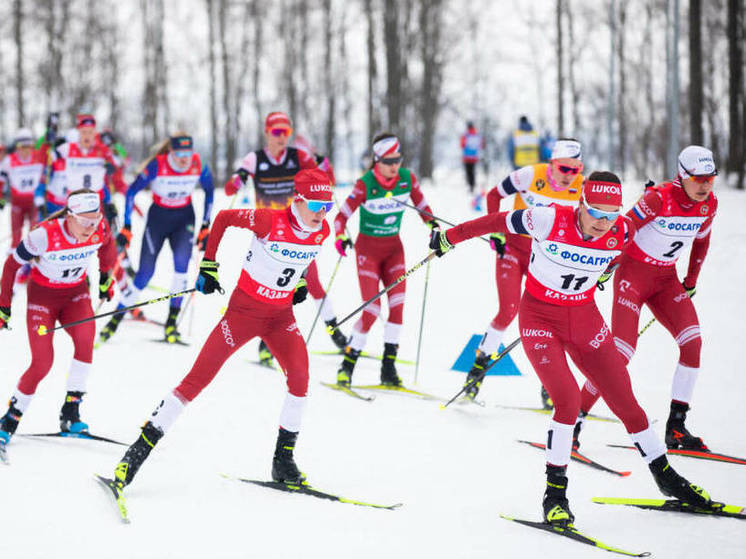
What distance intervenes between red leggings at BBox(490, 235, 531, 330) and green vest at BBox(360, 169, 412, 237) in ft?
3.65

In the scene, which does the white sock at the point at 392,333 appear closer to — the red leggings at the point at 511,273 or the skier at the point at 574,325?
the red leggings at the point at 511,273

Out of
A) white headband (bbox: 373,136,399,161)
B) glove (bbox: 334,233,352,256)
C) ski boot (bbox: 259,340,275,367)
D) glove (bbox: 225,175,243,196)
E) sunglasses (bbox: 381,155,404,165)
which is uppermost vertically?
white headband (bbox: 373,136,399,161)

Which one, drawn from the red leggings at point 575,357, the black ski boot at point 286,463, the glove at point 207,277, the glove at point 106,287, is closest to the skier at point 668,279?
the red leggings at point 575,357

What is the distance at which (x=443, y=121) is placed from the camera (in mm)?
41969

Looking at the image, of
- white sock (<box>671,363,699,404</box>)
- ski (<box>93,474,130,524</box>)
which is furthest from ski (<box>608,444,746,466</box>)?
ski (<box>93,474,130,524</box>)

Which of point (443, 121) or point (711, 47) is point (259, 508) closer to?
point (711, 47)

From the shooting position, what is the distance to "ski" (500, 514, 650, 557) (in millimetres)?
4066

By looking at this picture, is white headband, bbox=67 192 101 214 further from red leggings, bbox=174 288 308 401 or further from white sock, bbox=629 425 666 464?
white sock, bbox=629 425 666 464

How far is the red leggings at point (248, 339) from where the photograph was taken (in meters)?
4.69

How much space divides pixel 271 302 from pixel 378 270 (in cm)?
271

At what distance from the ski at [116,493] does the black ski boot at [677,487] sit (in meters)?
3.05

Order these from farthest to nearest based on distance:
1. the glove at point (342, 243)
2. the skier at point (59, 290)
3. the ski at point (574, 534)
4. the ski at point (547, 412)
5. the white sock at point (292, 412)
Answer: the glove at point (342, 243) → the ski at point (547, 412) → the skier at point (59, 290) → the white sock at point (292, 412) → the ski at point (574, 534)

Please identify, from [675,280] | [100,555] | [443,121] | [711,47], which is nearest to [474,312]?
[675,280]

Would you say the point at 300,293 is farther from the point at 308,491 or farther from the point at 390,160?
the point at 390,160
